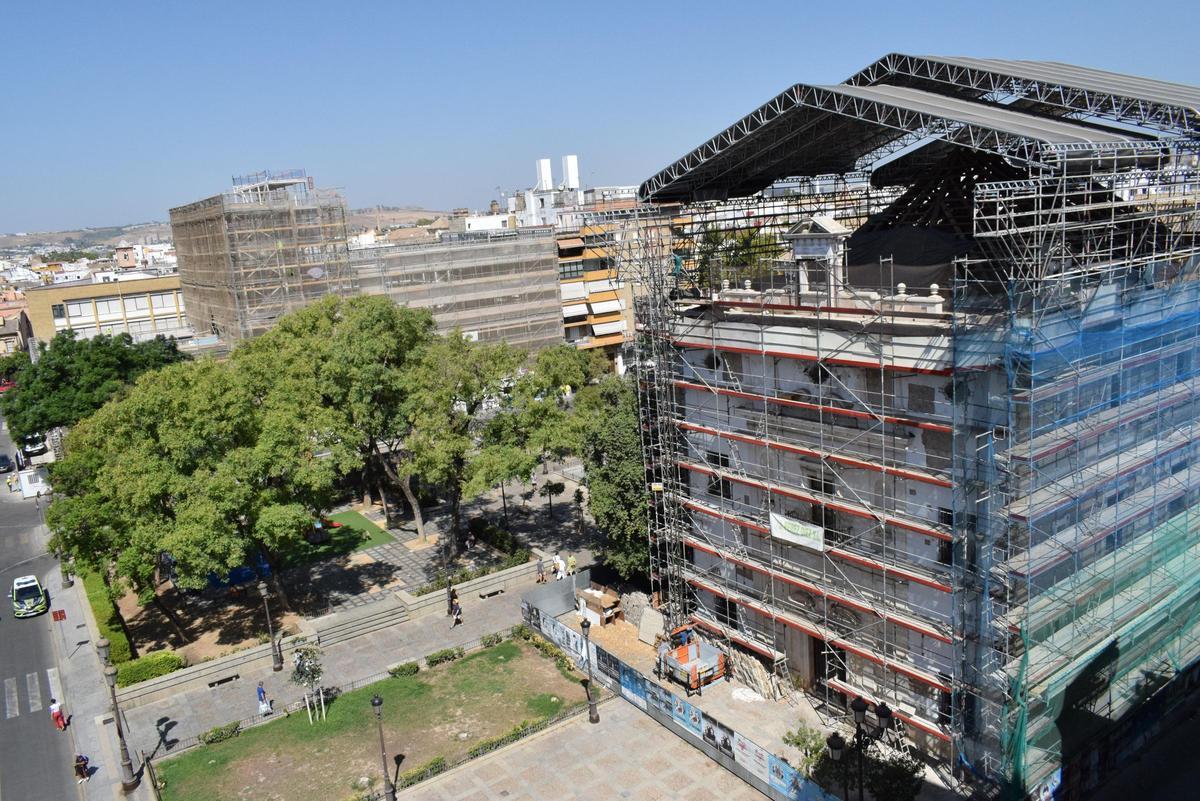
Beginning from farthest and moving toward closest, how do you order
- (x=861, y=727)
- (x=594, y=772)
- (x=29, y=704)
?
1. (x=29, y=704)
2. (x=594, y=772)
3. (x=861, y=727)

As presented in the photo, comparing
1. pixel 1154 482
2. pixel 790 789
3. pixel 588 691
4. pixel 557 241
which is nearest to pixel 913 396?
pixel 1154 482

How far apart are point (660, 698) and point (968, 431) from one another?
11927mm

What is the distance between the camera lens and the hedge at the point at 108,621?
31.2 m

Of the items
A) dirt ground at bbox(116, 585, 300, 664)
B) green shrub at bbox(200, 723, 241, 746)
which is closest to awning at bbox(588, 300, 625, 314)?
dirt ground at bbox(116, 585, 300, 664)

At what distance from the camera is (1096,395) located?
22.1 meters

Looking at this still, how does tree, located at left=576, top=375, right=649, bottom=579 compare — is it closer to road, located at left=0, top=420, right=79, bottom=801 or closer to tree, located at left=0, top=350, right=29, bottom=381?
road, located at left=0, top=420, right=79, bottom=801

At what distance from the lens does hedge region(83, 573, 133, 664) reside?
31250 millimetres

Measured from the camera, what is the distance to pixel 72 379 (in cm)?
5419

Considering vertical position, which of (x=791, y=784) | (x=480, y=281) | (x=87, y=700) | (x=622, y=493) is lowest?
(x=87, y=700)

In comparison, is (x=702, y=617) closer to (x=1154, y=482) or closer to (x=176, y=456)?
(x=1154, y=482)

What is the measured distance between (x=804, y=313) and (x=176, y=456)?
2161 cm

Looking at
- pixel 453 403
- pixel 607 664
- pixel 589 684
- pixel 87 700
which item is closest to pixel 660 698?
pixel 589 684

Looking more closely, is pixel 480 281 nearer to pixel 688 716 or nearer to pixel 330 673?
pixel 330 673

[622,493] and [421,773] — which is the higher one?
[622,493]
